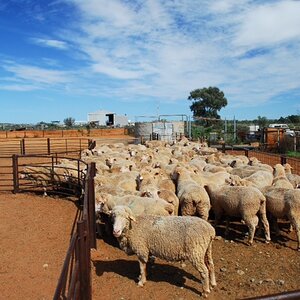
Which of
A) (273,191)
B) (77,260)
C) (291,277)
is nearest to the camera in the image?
(77,260)

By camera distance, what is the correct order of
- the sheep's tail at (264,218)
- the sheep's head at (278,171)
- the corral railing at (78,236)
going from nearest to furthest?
1. the corral railing at (78,236)
2. the sheep's tail at (264,218)
3. the sheep's head at (278,171)

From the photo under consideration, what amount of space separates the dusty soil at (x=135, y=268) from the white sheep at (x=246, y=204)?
42 centimetres

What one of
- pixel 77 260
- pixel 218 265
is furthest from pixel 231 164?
pixel 77 260

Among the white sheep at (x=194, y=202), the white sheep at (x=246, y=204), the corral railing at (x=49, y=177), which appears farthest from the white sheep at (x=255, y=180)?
the corral railing at (x=49, y=177)

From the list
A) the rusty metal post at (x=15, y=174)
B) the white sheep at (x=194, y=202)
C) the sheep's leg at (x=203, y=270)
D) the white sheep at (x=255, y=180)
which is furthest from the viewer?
the rusty metal post at (x=15, y=174)

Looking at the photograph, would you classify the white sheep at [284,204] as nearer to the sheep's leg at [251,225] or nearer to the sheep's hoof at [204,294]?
→ the sheep's leg at [251,225]

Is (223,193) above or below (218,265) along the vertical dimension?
above

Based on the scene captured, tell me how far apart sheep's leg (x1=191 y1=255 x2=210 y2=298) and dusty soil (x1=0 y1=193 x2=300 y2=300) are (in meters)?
0.10

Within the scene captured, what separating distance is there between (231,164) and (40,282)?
8977mm

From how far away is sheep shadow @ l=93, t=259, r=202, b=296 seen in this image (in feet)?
18.2

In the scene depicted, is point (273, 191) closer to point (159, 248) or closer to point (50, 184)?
point (159, 248)

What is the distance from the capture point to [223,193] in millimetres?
7586

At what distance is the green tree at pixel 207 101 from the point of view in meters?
71.2

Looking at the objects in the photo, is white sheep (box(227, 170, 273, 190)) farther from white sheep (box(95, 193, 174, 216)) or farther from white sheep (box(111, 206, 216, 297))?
white sheep (box(111, 206, 216, 297))
